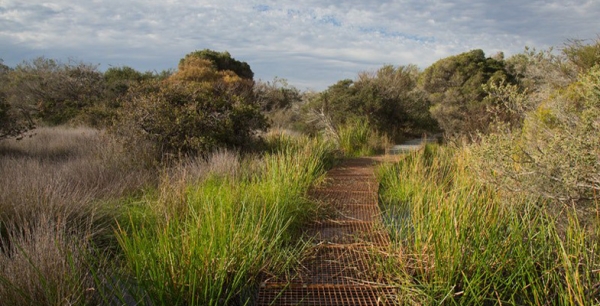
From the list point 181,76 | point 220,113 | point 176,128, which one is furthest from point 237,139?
point 181,76

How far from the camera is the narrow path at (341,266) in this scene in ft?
9.59

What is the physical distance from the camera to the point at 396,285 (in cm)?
289

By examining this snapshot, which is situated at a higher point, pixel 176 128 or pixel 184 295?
pixel 176 128

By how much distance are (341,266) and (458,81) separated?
19.5 m

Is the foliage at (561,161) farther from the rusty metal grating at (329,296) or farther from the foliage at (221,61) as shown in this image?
the foliage at (221,61)

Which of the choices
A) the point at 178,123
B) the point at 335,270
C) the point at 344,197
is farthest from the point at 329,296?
the point at 178,123

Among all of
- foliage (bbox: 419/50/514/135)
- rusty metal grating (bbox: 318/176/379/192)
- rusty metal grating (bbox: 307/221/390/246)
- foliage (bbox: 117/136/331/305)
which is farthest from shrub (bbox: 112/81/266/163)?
foliage (bbox: 419/50/514/135)

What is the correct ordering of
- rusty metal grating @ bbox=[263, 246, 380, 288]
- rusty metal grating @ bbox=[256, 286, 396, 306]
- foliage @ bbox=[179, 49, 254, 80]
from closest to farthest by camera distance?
rusty metal grating @ bbox=[256, 286, 396, 306] → rusty metal grating @ bbox=[263, 246, 380, 288] → foliage @ bbox=[179, 49, 254, 80]

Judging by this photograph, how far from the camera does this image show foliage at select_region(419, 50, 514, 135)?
1830cm

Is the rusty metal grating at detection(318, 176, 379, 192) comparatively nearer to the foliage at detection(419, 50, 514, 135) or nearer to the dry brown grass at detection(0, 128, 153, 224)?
the dry brown grass at detection(0, 128, 153, 224)

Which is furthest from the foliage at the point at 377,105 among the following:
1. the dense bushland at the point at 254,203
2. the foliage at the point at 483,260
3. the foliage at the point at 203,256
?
the foliage at the point at 483,260

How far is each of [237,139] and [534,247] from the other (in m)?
5.90

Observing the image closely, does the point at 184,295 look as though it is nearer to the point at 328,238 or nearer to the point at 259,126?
the point at 328,238

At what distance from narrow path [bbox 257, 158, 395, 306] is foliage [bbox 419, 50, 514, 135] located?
43.2ft
